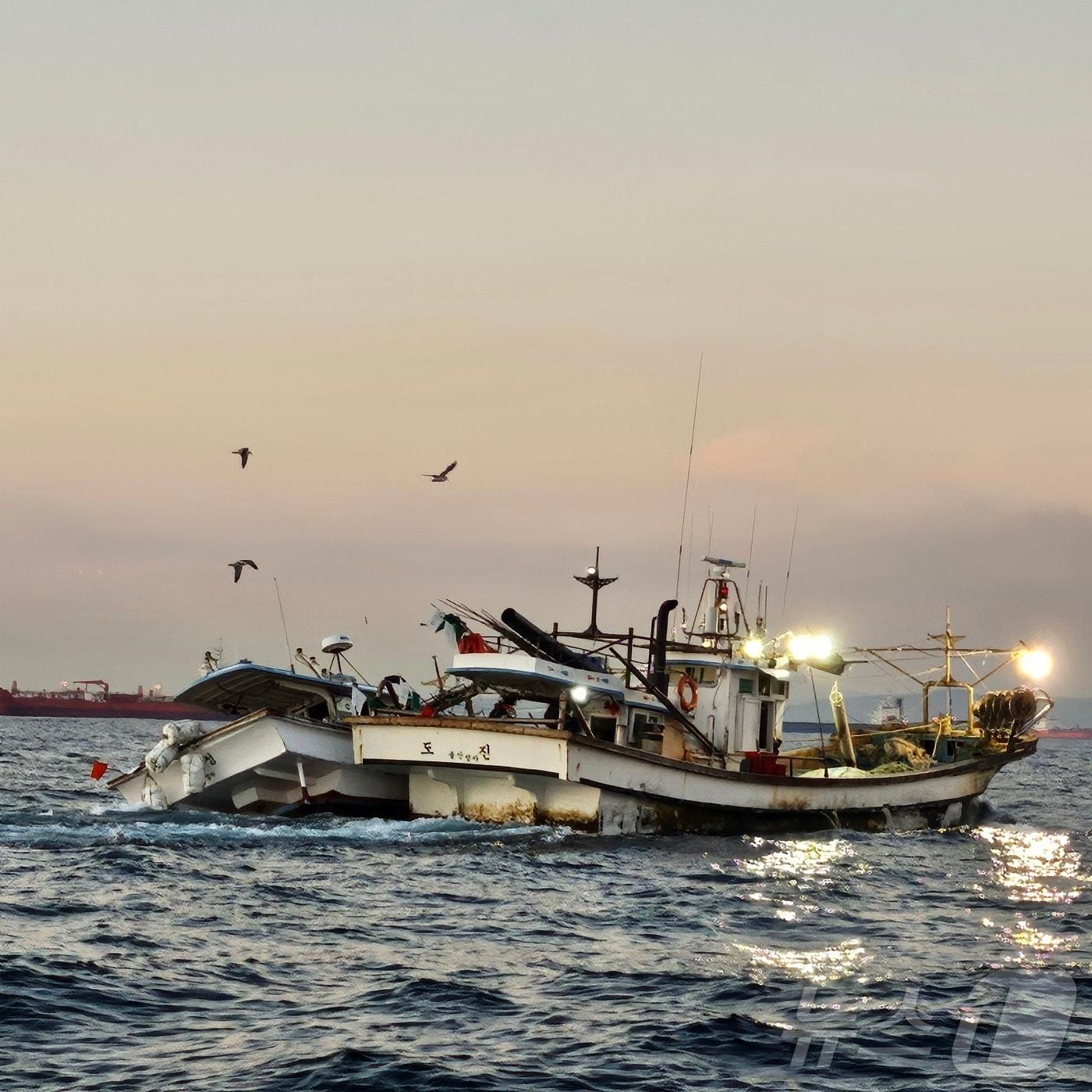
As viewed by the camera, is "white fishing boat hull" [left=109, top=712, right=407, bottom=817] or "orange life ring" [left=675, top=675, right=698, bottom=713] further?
"orange life ring" [left=675, top=675, right=698, bottom=713]

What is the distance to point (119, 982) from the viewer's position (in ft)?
51.1

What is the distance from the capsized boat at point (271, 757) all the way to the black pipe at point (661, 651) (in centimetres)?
590

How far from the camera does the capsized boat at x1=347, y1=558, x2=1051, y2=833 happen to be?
29.3m

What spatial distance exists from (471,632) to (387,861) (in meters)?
7.79

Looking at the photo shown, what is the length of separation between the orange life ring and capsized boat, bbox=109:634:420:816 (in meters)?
6.39

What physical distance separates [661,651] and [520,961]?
1735 cm

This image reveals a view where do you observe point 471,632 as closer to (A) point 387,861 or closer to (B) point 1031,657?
(A) point 387,861

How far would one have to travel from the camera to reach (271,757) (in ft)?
104

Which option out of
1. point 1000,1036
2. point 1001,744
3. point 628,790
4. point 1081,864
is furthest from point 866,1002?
point 1001,744

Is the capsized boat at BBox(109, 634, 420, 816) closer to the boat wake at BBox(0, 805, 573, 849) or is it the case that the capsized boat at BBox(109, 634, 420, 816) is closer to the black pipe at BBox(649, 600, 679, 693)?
the boat wake at BBox(0, 805, 573, 849)

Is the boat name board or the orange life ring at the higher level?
the orange life ring

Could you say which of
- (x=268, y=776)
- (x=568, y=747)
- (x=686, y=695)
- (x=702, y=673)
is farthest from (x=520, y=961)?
(x=702, y=673)

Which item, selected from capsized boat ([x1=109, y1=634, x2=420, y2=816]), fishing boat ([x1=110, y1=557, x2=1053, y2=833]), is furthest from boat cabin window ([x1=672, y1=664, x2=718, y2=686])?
capsized boat ([x1=109, y1=634, x2=420, y2=816])

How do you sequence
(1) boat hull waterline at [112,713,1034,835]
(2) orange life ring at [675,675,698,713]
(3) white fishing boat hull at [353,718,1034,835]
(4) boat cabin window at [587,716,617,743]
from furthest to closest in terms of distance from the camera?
1. (2) orange life ring at [675,675,698,713]
2. (4) boat cabin window at [587,716,617,743]
3. (1) boat hull waterline at [112,713,1034,835]
4. (3) white fishing boat hull at [353,718,1034,835]
